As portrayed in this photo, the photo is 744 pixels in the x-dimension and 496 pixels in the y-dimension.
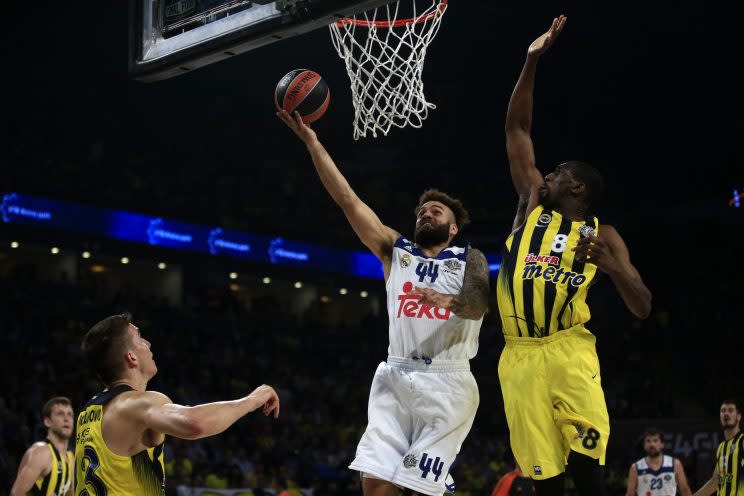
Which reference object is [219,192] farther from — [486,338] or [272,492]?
[272,492]

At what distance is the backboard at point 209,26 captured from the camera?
5629 millimetres

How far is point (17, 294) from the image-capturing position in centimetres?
1697

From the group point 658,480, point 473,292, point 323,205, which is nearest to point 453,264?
point 473,292

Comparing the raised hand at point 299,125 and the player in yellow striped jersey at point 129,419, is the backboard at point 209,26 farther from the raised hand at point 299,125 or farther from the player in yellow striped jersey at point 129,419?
the player in yellow striped jersey at point 129,419

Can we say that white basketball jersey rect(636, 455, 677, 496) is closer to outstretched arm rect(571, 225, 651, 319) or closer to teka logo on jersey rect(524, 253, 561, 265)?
outstretched arm rect(571, 225, 651, 319)

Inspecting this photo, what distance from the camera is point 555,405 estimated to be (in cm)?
440

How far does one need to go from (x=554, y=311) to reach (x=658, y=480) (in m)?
6.88

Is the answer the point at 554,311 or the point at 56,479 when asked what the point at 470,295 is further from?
the point at 56,479

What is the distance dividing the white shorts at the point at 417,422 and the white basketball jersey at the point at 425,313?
0.23 ft

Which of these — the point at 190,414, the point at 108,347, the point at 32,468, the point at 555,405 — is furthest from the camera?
the point at 32,468

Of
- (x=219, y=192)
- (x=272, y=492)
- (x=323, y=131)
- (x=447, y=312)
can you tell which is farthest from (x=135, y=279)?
(x=447, y=312)

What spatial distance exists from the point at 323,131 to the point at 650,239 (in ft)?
28.5

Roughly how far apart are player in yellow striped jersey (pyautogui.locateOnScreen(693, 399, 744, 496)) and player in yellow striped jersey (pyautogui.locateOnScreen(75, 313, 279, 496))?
560 cm

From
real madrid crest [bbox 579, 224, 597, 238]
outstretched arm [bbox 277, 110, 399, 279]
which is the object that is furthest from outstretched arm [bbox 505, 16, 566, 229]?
outstretched arm [bbox 277, 110, 399, 279]
